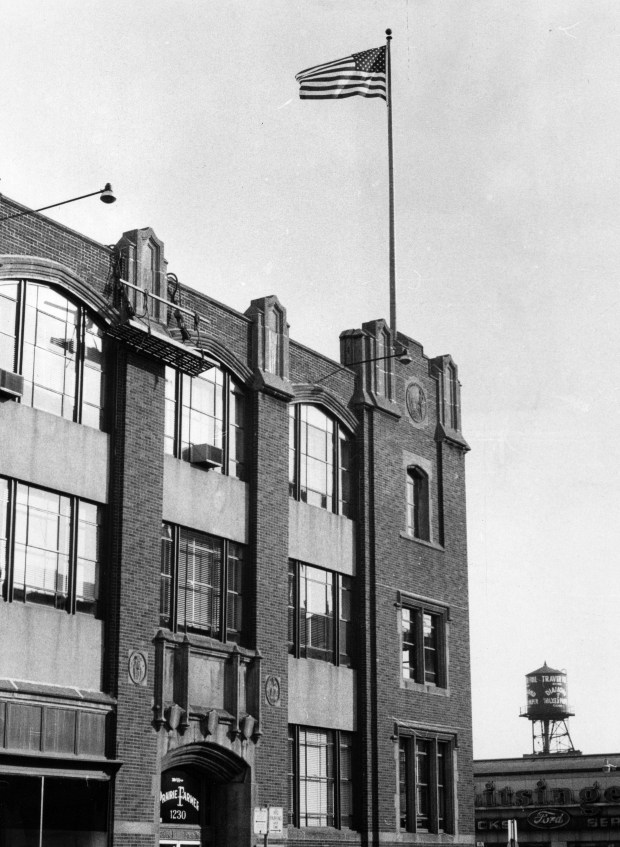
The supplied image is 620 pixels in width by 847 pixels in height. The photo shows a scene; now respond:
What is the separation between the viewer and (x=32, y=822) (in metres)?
23.7

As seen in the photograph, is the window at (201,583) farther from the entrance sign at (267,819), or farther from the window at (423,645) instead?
the window at (423,645)

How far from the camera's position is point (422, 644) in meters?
35.7

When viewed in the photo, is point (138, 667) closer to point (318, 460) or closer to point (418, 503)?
point (318, 460)

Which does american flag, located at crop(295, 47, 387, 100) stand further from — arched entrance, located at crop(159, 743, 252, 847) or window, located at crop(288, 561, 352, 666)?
arched entrance, located at crop(159, 743, 252, 847)

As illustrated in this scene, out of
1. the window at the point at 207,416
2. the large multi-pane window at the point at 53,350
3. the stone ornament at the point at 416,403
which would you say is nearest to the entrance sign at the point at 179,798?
the window at the point at 207,416

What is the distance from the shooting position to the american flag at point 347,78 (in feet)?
114

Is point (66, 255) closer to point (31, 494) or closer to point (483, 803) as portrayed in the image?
point (31, 494)

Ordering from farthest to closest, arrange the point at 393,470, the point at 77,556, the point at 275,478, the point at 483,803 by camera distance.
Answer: the point at 483,803, the point at 393,470, the point at 275,478, the point at 77,556

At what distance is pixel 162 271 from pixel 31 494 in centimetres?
605

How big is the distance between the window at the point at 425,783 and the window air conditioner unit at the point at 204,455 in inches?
384

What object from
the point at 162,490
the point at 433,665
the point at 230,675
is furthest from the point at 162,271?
the point at 433,665

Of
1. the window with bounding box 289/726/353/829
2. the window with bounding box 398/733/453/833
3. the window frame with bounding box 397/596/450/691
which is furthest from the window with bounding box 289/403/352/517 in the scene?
the window with bounding box 398/733/453/833

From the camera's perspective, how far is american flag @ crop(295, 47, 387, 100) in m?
34.7

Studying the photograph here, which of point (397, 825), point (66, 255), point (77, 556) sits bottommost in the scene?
point (397, 825)
